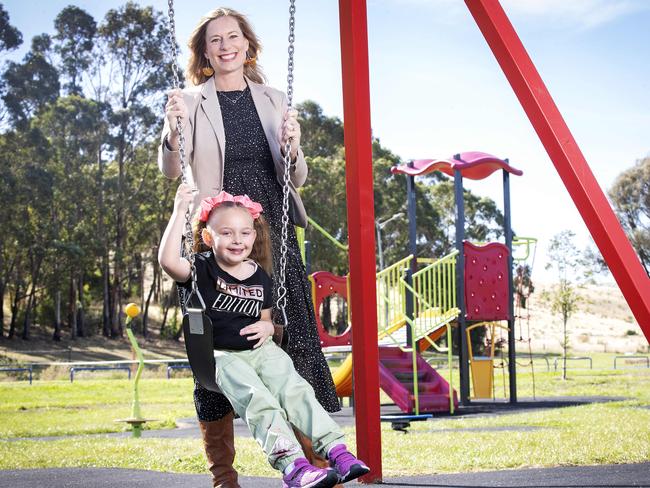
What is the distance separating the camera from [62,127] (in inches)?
1436

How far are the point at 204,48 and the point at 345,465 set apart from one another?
191cm

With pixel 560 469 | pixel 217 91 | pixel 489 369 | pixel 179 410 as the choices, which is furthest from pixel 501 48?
pixel 489 369

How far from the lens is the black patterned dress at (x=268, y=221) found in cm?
373

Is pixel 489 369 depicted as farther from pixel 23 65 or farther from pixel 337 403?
pixel 23 65

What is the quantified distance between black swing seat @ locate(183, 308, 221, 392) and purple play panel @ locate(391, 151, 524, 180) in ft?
37.2

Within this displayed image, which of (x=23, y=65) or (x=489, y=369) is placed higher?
(x=23, y=65)

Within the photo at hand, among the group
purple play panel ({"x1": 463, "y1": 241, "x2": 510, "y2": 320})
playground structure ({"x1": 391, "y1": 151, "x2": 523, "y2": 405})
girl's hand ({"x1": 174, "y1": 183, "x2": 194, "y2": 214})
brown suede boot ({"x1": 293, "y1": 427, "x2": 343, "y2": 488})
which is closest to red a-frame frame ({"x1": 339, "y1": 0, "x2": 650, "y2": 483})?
brown suede boot ({"x1": 293, "y1": 427, "x2": 343, "y2": 488})

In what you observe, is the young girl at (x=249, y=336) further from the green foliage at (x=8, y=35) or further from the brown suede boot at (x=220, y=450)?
the green foliage at (x=8, y=35)

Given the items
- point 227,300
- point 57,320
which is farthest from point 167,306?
point 227,300

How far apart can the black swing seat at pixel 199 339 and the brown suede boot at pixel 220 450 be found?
0.75m

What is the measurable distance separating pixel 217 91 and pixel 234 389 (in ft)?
4.55

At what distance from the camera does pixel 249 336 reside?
3207 millimetres

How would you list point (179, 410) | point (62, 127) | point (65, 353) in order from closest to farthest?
point (179, 410), point (65, 353), point (62, 127)

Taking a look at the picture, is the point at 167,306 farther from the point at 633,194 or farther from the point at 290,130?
the point at 290,130
